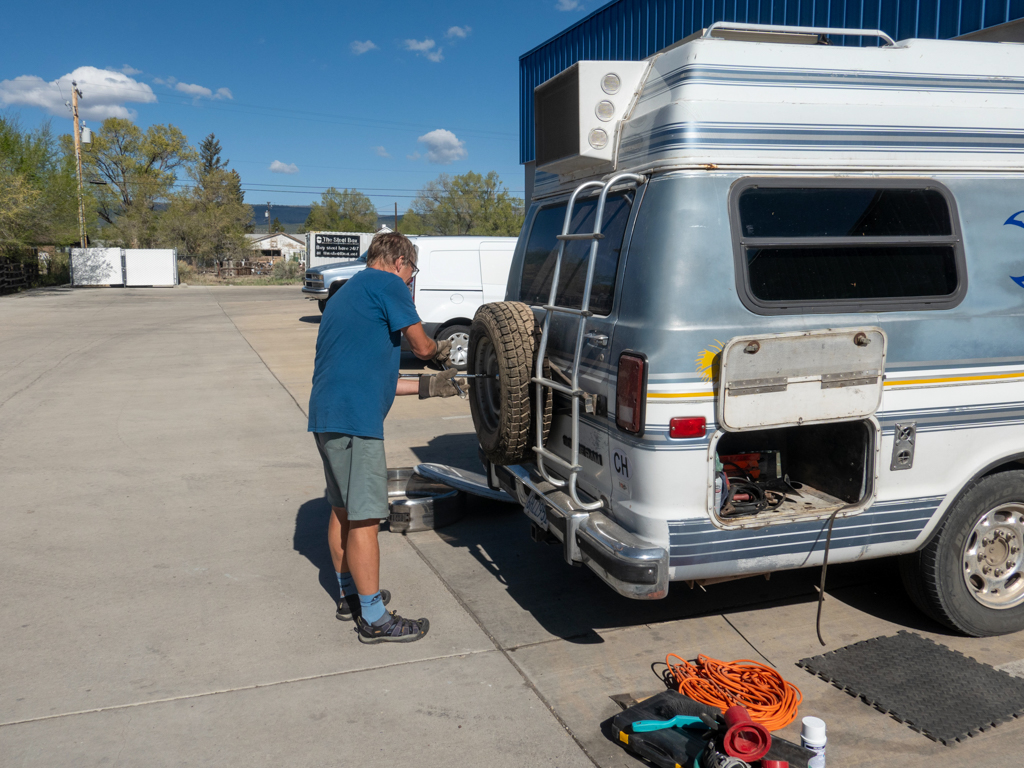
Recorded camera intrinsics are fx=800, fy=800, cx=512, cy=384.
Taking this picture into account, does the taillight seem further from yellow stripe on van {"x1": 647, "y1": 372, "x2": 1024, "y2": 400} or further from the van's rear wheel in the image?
the van's rear wheel

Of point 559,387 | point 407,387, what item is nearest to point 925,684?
point 559,387

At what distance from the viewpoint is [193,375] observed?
12141mm

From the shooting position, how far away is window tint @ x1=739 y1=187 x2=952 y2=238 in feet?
11.4

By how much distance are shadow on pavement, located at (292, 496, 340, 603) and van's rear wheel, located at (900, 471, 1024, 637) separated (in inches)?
120

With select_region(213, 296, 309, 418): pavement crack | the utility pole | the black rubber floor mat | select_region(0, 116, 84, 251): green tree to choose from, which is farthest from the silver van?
the utility pole

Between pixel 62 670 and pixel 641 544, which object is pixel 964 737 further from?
pixel 62 670

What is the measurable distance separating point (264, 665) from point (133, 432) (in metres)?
5.53

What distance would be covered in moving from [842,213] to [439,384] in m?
2.12

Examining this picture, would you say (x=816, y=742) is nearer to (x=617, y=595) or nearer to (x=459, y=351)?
(x=617, y=595)

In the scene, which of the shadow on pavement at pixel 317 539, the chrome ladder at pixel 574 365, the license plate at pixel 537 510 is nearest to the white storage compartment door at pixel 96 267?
the shadow on pavement at pixel 317 539

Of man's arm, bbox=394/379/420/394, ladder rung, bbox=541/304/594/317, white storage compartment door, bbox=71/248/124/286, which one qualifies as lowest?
man's arm, bbox=394/379/420/394

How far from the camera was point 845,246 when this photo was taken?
11.6ft

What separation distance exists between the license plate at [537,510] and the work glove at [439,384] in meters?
0.70

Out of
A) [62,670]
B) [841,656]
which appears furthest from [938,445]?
[62,670]
